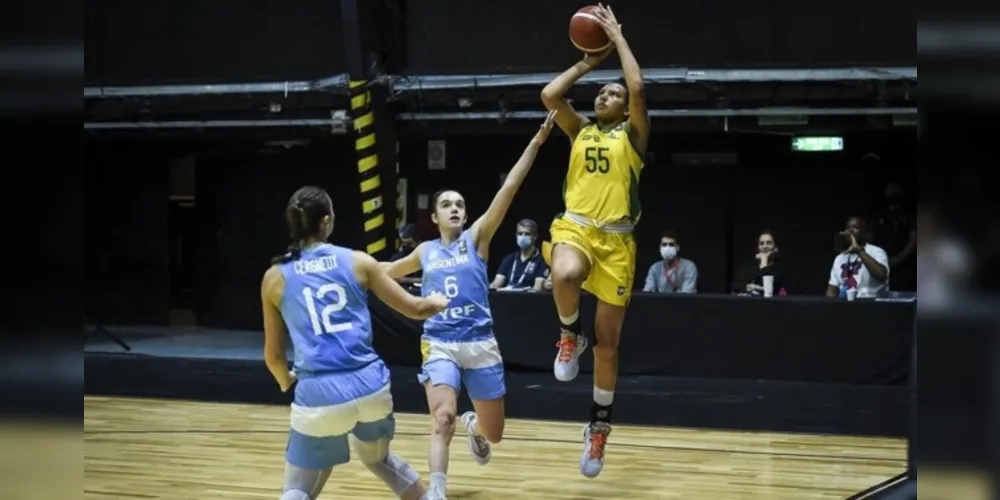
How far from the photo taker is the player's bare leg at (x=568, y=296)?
6430mm

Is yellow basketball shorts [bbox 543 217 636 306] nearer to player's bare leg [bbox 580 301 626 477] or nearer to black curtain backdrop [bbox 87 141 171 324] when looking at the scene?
player's bare leg [bbox 580 301 626 477]

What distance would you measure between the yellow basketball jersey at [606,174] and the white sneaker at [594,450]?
1256 mm

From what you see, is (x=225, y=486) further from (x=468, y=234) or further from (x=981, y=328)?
(x=981, y=328)

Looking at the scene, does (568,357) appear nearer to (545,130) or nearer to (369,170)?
(545,130)

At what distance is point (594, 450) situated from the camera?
6.77 meters

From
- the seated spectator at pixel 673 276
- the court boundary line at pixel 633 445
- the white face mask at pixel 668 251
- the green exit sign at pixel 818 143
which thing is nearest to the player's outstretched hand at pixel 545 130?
the court boundary line at pixel 633 445

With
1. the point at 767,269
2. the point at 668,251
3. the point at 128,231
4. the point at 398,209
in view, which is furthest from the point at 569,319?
the point at 128,231

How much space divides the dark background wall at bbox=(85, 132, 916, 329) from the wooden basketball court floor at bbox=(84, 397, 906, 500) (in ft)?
19.4

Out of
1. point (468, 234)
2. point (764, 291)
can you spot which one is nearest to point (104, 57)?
point (764, 291)

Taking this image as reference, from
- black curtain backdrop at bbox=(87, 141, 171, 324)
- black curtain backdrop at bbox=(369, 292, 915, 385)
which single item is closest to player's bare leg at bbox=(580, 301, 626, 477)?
black curtain backdrop at bbox=(369, 292, 915, 385)

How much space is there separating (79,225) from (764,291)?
10.0m

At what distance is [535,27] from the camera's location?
40.7 ft

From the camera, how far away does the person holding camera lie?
11.0m

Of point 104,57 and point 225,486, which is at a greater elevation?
point 104,57
